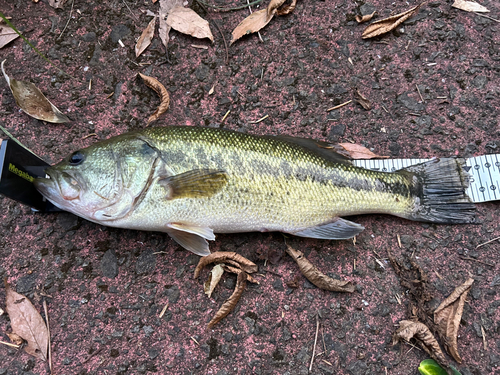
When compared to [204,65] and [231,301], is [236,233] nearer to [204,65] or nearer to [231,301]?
[231,301]

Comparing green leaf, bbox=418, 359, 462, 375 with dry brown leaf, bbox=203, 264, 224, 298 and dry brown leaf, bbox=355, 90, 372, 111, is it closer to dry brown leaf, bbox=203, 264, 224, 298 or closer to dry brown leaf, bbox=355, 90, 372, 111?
dry brown leaf, bbox=203, 264, 224, 298

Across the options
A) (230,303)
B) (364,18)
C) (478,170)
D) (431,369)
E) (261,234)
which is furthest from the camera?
(364,18)

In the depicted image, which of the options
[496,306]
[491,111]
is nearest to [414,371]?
[496,306]

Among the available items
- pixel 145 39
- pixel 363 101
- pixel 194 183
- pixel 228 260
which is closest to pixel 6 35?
pixel 145 39

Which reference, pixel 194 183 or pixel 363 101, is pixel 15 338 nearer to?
pixel 194 183

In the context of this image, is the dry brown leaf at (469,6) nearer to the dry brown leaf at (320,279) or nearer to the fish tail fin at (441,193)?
the fish tail fin at (441,193)

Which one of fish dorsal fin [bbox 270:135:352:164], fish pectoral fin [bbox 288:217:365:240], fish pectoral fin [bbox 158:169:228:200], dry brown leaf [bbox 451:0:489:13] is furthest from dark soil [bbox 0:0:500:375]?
fish pectoral fin [bbox 158:169:228:200]

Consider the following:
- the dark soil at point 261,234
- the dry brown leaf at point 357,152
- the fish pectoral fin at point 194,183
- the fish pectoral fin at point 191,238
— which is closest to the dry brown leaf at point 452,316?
the dark soil at point 261,234
